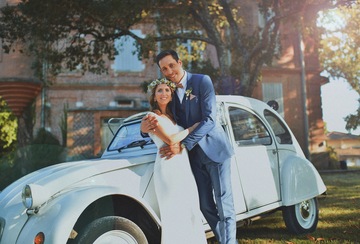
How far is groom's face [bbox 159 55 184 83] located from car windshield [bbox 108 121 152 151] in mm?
855

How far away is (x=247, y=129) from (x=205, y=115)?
4.69ft

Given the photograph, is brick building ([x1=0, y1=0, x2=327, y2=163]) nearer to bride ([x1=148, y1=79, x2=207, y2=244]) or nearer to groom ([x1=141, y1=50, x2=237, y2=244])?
groom ([x1=141, y1=50, x2=237, y2=244])

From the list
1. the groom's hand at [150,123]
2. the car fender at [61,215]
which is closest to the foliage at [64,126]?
the groom's hand at [150,123]

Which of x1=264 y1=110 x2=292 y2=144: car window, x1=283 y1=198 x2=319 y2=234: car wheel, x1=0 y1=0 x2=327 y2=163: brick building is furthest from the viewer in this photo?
x1=0 y1=0 x2=327 y2=163: brick building

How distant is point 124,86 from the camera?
19672 millimetres

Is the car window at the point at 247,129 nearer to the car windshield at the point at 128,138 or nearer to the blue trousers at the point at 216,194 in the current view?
the blue trousers at the point at 216,194

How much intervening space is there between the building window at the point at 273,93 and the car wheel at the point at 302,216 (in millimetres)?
15477

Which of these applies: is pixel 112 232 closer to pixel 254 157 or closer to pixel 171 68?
pixel 171 68

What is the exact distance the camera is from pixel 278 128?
5258 mm

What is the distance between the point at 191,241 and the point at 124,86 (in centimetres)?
1693

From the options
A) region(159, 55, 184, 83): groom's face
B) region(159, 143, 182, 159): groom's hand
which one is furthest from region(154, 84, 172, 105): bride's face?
region(159, 143, 182, 159): groom's hand

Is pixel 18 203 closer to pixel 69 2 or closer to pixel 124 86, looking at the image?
pixel 69 2

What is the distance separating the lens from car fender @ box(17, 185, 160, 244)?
9.05 ft

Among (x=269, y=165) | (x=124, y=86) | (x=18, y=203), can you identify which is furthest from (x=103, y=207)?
(x=124, y=86)
